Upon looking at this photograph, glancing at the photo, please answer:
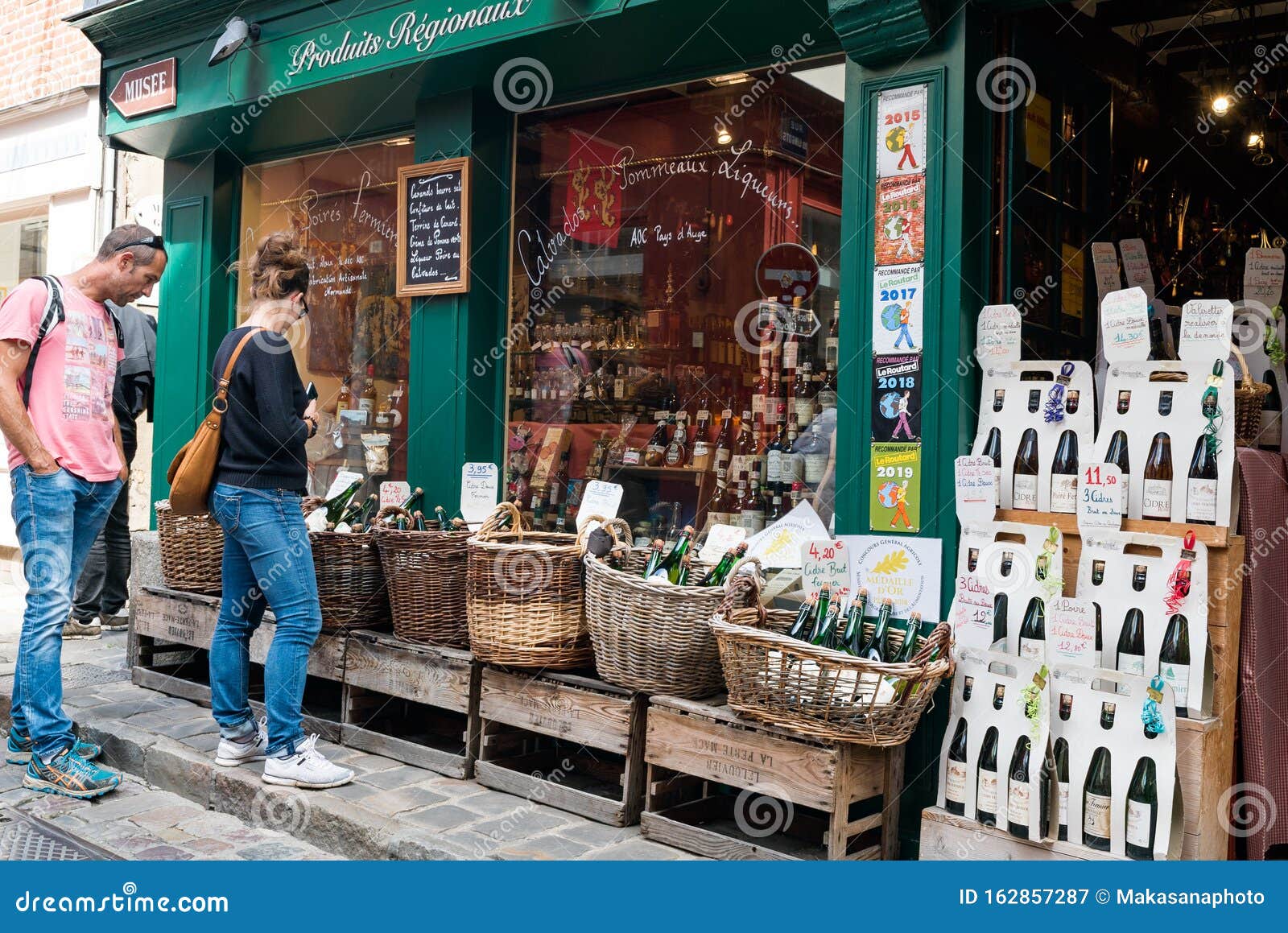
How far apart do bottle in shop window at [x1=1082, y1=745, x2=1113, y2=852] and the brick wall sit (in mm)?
9276

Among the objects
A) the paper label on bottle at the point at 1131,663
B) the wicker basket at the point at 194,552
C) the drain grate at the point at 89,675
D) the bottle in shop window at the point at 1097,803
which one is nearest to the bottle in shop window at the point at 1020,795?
the bottle in shop window at the point at 1097,803

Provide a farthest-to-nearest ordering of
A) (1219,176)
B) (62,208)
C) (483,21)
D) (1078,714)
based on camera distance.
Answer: (62,208) < (1219,176) < (483,21) < (1078,714)

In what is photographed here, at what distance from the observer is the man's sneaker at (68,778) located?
14.6ft

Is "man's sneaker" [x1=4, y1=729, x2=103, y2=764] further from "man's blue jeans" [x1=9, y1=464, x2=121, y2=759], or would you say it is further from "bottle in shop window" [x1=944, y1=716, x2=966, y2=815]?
"bottle in shop window" [x1=944, y1=716, x2=966, y2=815]

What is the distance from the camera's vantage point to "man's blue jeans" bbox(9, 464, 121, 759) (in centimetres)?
437

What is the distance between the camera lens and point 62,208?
382 inches

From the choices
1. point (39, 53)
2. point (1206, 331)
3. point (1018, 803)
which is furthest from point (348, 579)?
point (39, 53)

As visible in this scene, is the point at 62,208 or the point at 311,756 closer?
the point at 311,756

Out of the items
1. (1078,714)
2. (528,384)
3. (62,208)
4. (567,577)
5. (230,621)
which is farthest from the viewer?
(62,208)

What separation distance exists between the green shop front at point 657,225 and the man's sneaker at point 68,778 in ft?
6.47

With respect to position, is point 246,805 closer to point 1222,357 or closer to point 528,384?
point 528,384

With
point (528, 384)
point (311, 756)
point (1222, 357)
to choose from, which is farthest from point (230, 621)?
point (1222, 357)

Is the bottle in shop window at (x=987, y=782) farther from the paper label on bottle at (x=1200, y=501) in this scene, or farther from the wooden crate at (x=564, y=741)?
the wooden crate at (x=564, y=741)

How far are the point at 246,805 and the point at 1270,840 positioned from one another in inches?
140
